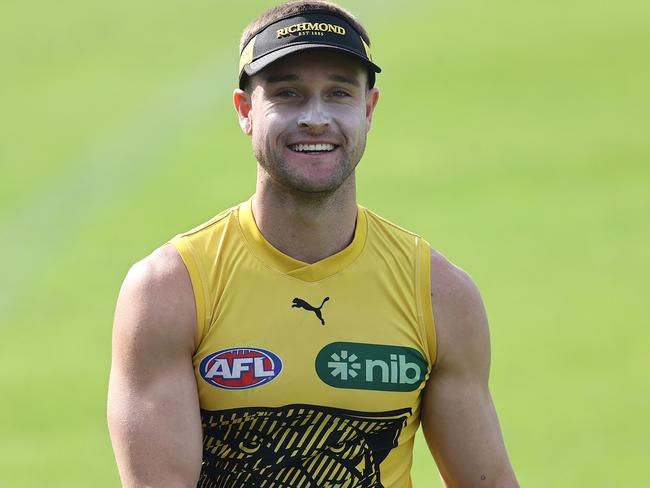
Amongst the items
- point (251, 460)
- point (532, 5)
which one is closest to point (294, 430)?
point (251, 460)

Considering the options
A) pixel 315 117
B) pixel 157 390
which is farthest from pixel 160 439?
pixel 315 117

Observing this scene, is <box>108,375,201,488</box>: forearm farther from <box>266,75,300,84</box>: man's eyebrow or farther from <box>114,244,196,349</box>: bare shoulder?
<box>266,75,300,84</box>: man's eyebrow

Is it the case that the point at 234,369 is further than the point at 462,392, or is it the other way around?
the point at 462,392

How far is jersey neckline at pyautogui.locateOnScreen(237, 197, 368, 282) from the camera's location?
4117mm

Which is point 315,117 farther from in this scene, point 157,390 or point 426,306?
point 157,390

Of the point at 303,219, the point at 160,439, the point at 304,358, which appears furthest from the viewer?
the point at 303,219

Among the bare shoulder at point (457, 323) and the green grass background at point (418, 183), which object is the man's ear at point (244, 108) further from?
the green grass background at point (418, 183)

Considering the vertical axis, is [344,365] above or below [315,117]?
below

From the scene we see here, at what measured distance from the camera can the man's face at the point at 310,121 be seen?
395 cm

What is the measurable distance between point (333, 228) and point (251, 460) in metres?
0.68

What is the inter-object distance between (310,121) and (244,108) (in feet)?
1.07

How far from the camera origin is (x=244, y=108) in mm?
4180

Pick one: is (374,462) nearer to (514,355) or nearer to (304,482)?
(304,482)

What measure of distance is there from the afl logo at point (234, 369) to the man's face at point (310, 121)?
469mm
